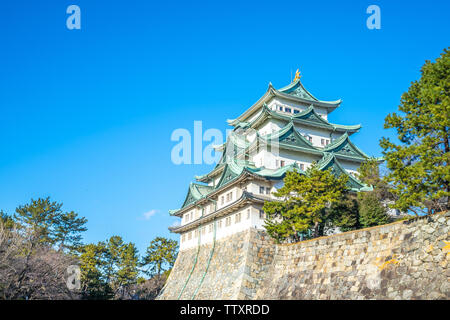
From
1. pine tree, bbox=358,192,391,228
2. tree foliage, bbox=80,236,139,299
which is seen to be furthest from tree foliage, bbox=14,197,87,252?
pine tree, bbox=358,192,391,228

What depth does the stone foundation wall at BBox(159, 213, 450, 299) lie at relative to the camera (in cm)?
1518

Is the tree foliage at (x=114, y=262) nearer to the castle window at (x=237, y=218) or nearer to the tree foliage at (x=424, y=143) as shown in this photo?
the castle window at (x=237, y=218)

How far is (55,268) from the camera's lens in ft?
76.5

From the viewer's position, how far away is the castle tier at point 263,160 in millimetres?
30844

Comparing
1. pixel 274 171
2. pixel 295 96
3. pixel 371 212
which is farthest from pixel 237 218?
pixel 295 96

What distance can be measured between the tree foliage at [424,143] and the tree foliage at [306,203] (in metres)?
8.34

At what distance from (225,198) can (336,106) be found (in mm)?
17530

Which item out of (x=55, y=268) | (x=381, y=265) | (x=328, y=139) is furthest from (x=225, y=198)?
(x=381, y=265)

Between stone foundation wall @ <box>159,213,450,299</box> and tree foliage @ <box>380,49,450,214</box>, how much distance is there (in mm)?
1200

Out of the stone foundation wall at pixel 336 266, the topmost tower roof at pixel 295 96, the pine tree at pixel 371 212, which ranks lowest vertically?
the stone foundation wall at pixel 336 266

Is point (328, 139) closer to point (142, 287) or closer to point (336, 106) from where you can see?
point (336, 106)

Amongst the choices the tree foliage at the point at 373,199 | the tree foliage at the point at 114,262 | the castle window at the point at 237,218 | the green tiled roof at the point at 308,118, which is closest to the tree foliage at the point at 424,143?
the tree foliage at the point at 373,199

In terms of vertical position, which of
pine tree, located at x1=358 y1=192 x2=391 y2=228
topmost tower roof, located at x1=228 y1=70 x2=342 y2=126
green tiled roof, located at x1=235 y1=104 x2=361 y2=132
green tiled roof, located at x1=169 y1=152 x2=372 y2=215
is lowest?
pine tree, located at x1=358 y1=192 x2=391 y2=228

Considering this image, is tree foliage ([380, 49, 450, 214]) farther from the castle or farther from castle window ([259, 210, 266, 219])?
castle window ([259, 210, 266, 219])
